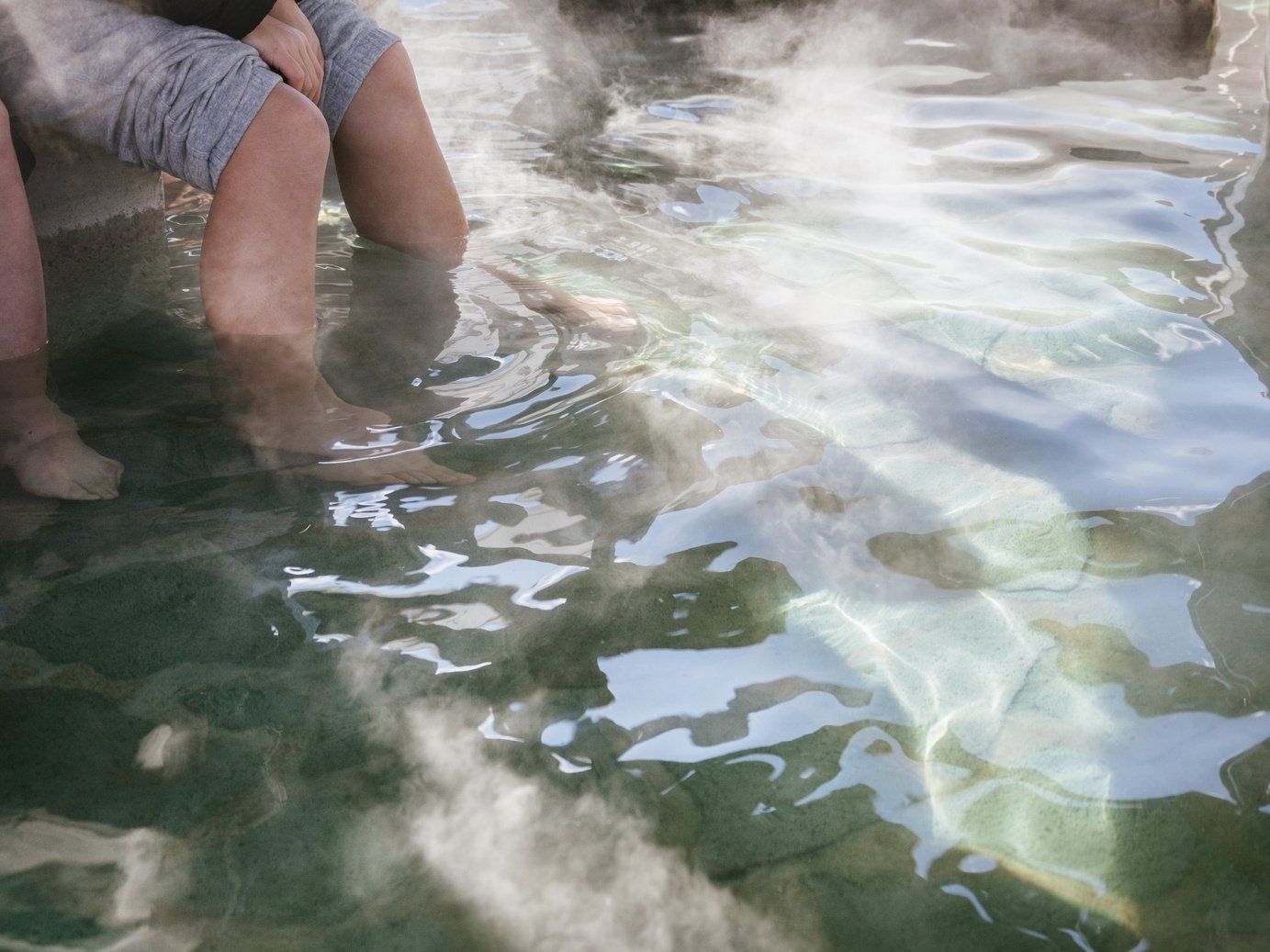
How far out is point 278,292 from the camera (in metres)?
1.61

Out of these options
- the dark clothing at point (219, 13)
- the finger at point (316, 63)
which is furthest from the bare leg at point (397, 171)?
the dark clothing at point (219, 13)

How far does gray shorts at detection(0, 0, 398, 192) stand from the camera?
1531 mm

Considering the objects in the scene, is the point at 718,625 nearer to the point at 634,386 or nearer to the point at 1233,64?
the point at 634,386

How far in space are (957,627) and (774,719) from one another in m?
0.28

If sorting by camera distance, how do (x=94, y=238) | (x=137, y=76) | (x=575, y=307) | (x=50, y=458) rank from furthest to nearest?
(x=94, y=238)
(x=575, y=307)
(x=137, y=76)
(x=50, y=458)

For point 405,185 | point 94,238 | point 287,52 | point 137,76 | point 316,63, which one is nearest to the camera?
point 137,76

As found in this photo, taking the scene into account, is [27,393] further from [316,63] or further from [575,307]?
[575,307]

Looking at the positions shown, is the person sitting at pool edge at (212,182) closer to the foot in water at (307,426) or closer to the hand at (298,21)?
the foot in water at (307,426)

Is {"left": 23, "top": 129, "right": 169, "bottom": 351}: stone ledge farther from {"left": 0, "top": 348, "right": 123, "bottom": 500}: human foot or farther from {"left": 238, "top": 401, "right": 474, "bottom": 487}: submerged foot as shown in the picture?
{"left": 238, "top": 401, "right": 474, "bottom": 487}: submerged foot

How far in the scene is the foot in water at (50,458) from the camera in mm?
1424

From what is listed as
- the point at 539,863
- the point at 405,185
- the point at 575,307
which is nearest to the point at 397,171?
the point at 405,185

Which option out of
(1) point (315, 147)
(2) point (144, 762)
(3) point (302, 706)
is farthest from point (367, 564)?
(1) point (315, 147)

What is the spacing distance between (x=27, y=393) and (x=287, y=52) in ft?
2.24

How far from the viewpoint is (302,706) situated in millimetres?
1116
